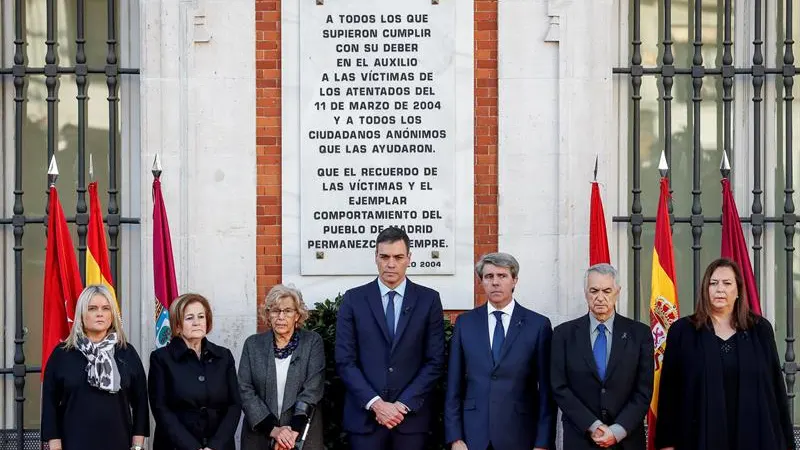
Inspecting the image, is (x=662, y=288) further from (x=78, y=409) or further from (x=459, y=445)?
(x=78, y=409)

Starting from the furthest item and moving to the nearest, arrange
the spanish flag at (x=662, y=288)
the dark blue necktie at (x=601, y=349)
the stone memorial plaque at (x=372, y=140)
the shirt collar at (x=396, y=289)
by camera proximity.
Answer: the stone memorial plaque at (x=372, y=140) < the spanish flag at (x=662, y=288) < the shirt collar at (x=396, y=289) < the dark blue necktie at (x=601, y=349)

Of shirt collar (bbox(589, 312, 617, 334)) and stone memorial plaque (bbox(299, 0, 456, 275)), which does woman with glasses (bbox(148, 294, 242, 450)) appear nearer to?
stone memorial plaque (bbox(299, 0, 456, 275))

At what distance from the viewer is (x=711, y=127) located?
9.06m

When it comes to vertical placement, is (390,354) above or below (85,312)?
below

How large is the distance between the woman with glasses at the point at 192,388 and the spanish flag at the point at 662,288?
2.62 metres

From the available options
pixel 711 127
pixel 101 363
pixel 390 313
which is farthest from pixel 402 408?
pixel 711 127

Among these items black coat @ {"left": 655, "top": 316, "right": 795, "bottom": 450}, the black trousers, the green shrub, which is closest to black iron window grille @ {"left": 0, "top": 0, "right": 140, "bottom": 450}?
the green shrub

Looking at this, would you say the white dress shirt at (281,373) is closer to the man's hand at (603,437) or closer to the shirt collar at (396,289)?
the shirt collar at (396,289)

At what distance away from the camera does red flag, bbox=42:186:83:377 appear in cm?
791

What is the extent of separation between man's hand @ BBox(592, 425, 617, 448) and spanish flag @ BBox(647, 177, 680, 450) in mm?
1103

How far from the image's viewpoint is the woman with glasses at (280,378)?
7.34m

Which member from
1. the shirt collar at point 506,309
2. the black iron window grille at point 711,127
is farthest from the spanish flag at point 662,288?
the shirt collar at point 506,309

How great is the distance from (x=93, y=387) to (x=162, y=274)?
3.99 ft

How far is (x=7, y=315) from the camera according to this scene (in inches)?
349
